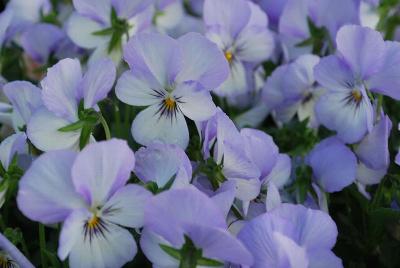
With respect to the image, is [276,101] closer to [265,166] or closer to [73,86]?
[265,166]

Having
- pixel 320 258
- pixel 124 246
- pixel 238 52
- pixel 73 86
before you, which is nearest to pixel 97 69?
pixel 73 86

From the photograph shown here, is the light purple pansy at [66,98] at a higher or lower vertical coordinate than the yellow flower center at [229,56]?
higher

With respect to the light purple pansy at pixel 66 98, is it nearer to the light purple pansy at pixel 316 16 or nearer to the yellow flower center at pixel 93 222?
the yellow flower center at pixel 93 222

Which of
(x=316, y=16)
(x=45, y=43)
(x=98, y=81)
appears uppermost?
(x=98, y=81)

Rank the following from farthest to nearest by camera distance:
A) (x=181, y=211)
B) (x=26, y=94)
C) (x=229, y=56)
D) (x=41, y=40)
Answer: (x=41, y=40) < (x=229, y=56) < (x=26, y=94) < (x=181, y=211)

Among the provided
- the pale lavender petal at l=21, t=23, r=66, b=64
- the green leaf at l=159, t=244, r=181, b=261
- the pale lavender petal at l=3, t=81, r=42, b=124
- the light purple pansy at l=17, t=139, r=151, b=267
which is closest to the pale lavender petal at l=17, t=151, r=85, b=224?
the light purple pansy at l=17, t=139, r=151, b=267

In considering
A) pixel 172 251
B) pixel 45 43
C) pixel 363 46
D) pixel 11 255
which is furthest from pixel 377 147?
pixel 45 43

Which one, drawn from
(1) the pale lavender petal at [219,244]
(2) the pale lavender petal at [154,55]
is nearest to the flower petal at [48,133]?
(2) the pale lavender petal at [154,55]

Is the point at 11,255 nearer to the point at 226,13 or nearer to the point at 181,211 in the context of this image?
the point at 181,211
